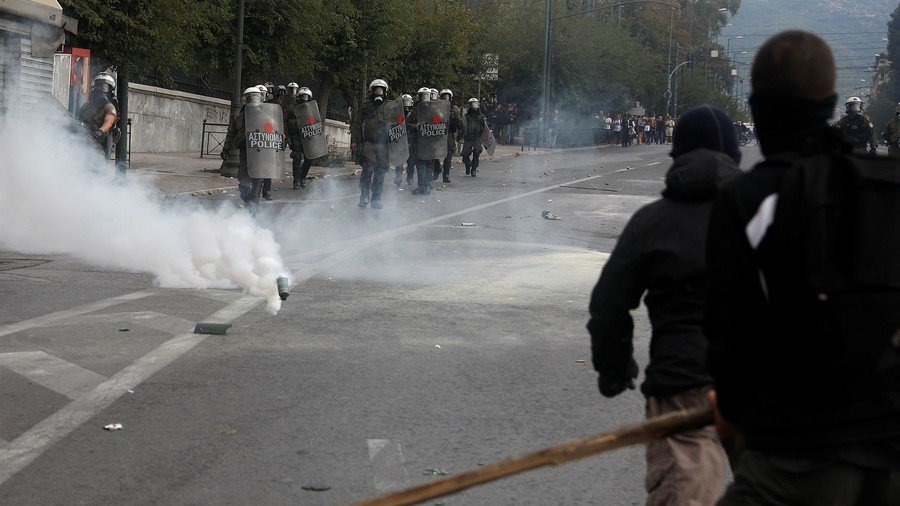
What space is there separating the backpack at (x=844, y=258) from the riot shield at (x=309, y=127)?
63.2ft

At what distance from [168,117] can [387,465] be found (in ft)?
90.3

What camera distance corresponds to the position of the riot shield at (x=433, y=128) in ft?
76.0

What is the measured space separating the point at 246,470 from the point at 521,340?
3.38 metres

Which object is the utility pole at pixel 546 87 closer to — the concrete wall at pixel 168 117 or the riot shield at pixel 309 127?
the concrete wall at pixel 168 117

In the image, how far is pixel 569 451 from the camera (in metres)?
2.60

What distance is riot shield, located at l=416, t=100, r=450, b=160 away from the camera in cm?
2317

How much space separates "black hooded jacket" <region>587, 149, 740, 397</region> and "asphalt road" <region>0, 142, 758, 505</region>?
1.48 m

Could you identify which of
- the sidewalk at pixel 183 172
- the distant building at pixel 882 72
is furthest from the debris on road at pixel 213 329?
the distant building at pixel 882 72

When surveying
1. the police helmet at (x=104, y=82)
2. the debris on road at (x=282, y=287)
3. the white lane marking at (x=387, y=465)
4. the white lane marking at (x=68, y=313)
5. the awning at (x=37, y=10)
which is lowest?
the white lane marking at (x=387, y=465)

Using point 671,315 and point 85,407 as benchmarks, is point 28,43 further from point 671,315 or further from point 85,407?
point 671,315

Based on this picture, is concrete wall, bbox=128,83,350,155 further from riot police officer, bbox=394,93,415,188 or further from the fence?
the fence

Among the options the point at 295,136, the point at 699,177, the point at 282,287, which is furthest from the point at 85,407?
the point at 295,136

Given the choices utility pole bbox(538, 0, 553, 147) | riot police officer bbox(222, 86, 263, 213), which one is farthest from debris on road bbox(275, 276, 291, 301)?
utility pole bbox(538, 0, 553, 147)

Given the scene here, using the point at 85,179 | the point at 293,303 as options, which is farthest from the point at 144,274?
the point at 85,179
